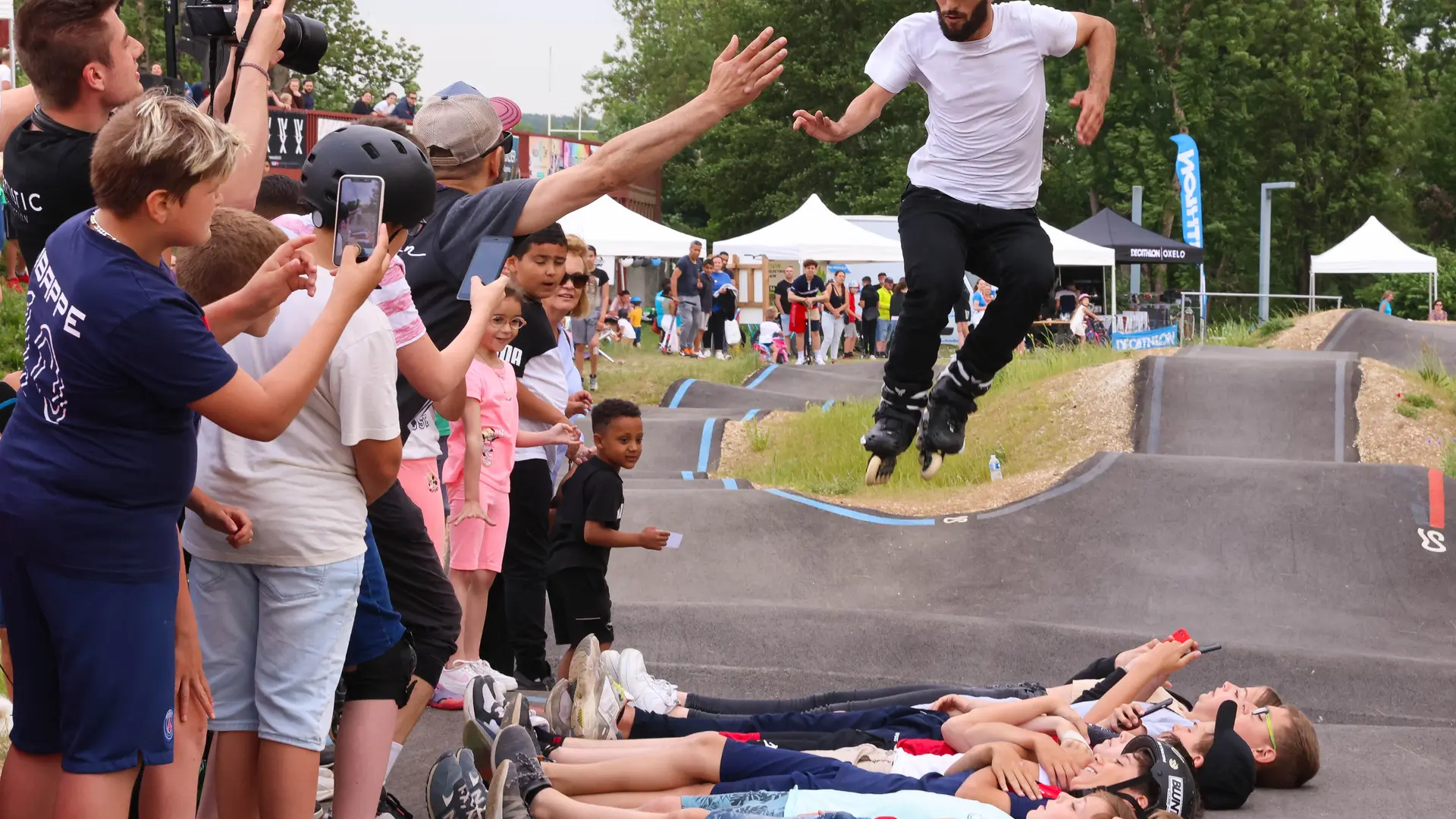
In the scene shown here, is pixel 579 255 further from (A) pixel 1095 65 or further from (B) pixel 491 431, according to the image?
(A) pixel 1095 65

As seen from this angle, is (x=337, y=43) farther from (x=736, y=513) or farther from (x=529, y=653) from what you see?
(x=529, y=653)

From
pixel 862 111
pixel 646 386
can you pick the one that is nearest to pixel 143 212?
pixel 862 111

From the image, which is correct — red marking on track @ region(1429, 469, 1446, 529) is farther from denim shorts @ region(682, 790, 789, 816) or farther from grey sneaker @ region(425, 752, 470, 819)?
grey sneaker @ region(425, 752, 470, 819)

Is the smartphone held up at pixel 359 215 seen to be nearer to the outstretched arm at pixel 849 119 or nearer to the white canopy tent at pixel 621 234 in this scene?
the outstretched arm at pixel 849 119

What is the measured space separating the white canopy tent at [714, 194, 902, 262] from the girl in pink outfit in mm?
17238

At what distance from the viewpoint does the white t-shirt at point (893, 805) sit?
3525mm

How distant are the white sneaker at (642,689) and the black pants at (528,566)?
0.85 m

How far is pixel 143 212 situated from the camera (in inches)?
97.2

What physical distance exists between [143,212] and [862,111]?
3.09m

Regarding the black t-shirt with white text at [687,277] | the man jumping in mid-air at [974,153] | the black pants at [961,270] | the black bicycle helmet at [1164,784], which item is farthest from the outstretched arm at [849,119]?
the black t-shirt with white text at [687,277]

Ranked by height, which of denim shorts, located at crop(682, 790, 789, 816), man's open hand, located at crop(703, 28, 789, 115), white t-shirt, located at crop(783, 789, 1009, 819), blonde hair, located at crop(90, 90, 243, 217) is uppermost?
man's open hand, located at crop(703, 28, 789, 115)

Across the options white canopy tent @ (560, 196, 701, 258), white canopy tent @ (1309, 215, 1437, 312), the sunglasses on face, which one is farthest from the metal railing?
the sunglasses on face

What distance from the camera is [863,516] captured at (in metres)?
8.82

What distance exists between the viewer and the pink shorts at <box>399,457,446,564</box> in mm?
4273
